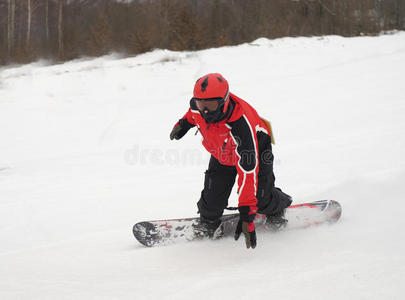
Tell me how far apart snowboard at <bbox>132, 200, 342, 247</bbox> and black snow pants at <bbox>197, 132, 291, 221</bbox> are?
151 mm

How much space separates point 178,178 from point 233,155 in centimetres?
230

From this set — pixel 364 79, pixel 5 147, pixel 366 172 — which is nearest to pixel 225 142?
pixel 366 172

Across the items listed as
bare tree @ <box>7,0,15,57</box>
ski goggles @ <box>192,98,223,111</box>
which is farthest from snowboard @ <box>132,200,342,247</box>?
bare tree @ <box>7,0,15,57</box>

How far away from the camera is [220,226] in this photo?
3.15 metres

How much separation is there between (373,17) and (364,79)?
38.5 feet

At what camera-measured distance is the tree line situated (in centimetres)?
1603

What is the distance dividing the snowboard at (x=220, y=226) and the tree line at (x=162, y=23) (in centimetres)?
1226

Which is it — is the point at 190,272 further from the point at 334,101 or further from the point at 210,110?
the point at 334,101

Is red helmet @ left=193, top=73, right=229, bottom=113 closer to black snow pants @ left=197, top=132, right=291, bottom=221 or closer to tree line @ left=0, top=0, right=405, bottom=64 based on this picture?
black snow pants @ left=197, top=132, right=291, bottom=221

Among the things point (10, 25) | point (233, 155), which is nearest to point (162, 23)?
point (10, 25)

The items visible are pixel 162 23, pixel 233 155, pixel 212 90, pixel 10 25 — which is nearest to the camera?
pixel 212 90

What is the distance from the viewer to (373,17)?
1877 cm

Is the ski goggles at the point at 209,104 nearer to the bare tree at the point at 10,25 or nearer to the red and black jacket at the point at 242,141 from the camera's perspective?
the red and black jacket at the point at 242,141

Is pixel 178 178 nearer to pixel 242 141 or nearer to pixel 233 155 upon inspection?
pixel 233 155
